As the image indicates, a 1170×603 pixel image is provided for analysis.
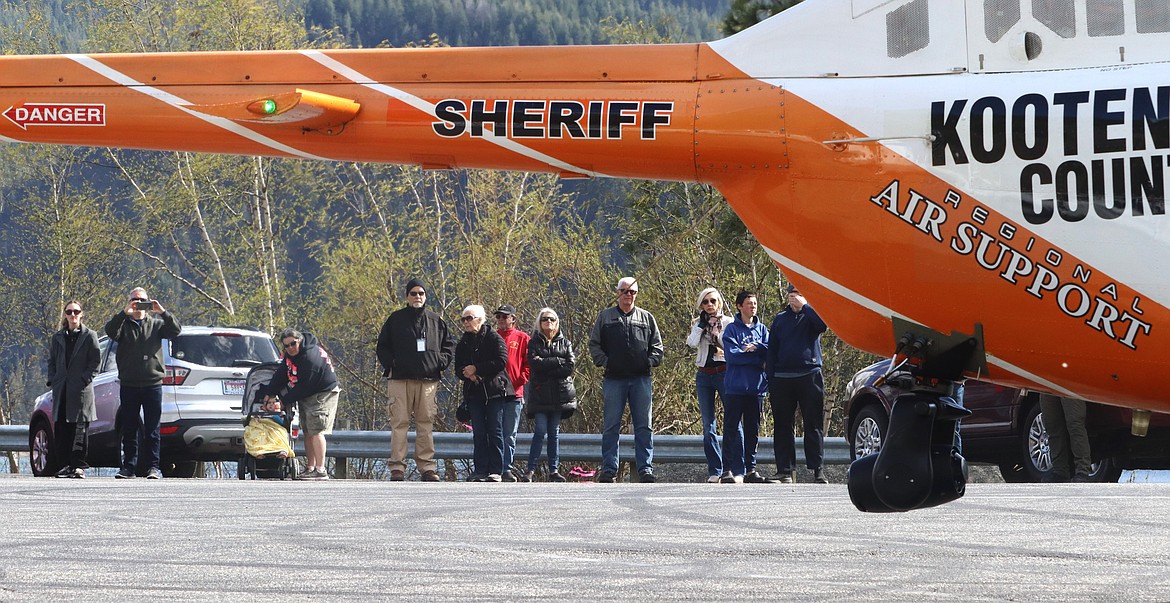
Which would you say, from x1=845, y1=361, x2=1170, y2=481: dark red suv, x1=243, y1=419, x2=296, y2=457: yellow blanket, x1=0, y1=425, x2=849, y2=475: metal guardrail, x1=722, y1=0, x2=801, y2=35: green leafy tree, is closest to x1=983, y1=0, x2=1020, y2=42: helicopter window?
x1=845, y1=361, x2=1170, y2=481: dark red suv

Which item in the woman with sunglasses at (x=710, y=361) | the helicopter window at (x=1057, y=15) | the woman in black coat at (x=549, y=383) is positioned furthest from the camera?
the woman in black coat at (x=549, y=383)

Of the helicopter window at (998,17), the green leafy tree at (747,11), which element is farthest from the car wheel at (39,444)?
the helicopter window at (998,17)

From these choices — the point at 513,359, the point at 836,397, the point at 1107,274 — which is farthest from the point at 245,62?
the point at 836,397

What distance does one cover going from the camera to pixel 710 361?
1495 centimetres

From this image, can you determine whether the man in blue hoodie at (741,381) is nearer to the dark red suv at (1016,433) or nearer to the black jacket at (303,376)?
the dark red suv at (1016,433)

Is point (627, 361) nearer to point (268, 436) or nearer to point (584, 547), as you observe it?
point (268, 436)

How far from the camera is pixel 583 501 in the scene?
10.5 meters

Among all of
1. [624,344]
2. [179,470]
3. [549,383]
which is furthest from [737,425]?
[179,470]

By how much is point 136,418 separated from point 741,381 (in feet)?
19.8

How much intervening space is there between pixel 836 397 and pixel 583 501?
54.1 ft

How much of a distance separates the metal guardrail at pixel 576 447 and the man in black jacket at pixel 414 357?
2.17 m

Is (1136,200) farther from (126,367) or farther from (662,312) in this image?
(662,312)

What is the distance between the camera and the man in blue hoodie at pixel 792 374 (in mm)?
14289

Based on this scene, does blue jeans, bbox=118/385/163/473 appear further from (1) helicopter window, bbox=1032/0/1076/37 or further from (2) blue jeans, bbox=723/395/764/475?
(1) helicopter window, bbox=1032/0/1076/37
